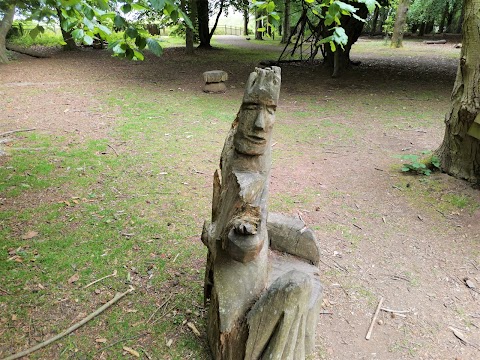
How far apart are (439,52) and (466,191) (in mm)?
18519

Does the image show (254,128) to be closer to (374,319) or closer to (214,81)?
(374,319)

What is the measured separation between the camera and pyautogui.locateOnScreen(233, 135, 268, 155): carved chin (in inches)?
102

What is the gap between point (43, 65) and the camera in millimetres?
13883

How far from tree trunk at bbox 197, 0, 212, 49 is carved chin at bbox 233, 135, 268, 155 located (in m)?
17.9

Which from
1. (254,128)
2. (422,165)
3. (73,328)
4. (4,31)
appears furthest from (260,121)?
(4,31)

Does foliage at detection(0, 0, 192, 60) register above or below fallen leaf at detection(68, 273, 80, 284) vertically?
above

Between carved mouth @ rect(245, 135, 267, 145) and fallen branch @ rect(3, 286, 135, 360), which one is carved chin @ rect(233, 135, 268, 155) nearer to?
carved mouth @ rect(245, 135, 267, 145)

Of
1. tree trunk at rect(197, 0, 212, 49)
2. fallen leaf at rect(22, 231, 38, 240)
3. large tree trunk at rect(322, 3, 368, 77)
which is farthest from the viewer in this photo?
tree trunk at rect(197, 0, 212, 49)

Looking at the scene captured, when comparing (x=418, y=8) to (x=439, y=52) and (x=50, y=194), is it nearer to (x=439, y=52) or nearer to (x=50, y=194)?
(x=439, y=52)

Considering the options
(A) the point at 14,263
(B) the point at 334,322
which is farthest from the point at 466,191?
(A) the point at 14,263

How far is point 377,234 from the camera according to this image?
4926 millimetres

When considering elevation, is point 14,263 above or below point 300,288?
below

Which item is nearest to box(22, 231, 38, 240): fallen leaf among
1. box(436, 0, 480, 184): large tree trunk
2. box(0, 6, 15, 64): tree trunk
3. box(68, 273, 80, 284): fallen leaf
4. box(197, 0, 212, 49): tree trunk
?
box(68, 273, 80, 284): fallen leaf

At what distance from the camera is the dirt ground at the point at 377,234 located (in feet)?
11.4
